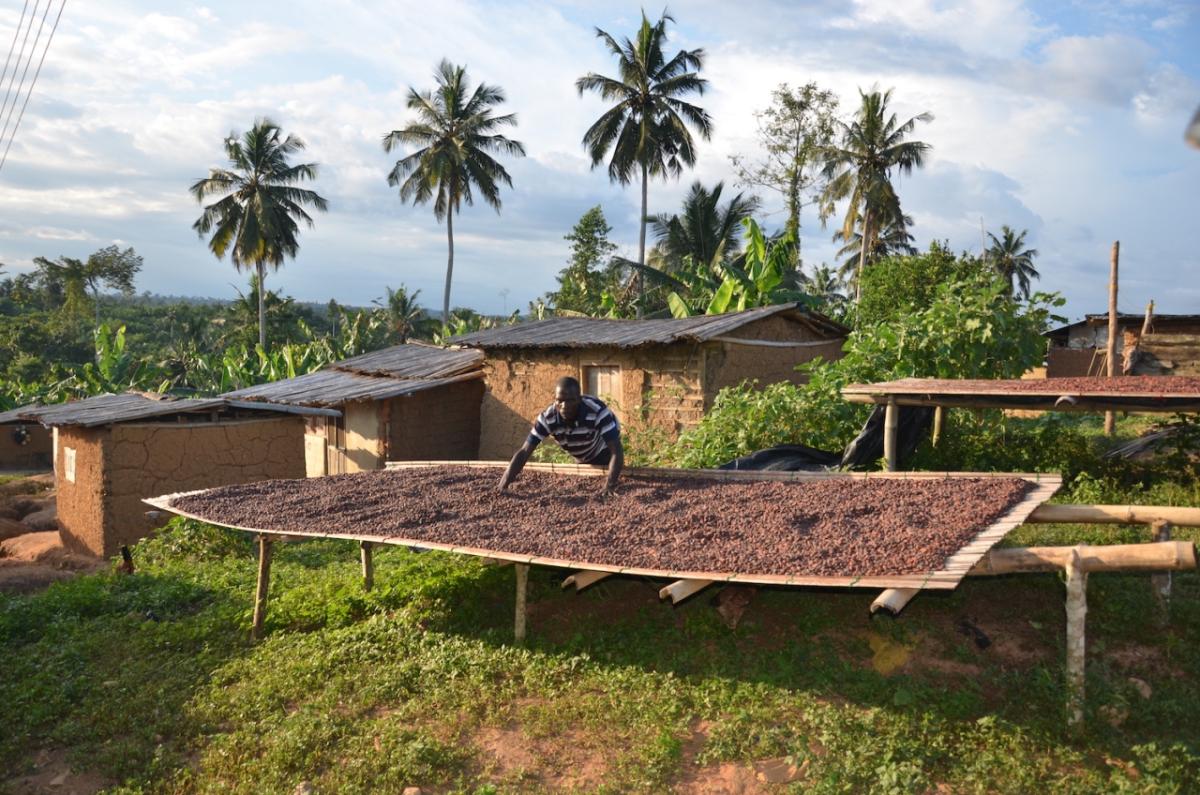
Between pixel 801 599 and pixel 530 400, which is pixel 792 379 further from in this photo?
pixel 801 599

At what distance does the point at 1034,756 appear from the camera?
422 cm

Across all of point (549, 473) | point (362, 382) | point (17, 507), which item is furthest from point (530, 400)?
point (17, 507)

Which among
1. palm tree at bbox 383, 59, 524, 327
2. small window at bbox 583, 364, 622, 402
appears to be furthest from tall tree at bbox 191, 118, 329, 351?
small window at bbox 583, 364, 622, 402

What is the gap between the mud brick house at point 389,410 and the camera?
45.3 ft

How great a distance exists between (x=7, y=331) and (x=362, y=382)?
1084 inches

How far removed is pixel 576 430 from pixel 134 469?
8.04m

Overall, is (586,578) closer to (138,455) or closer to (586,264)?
(138,455)

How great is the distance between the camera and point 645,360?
1253 centimetres

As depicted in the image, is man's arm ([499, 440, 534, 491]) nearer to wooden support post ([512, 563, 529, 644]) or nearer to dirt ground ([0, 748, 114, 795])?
wooden support post ([512, 563, 529, 644])

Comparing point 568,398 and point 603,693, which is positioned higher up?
point 568,398

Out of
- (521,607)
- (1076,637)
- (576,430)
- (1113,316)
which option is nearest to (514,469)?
(576,430)

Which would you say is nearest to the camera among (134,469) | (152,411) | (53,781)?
(53,781)

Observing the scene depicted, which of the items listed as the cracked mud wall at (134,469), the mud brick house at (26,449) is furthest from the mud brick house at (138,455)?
the mud brick house at (26,449)

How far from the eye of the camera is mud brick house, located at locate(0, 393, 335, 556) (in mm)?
11633
